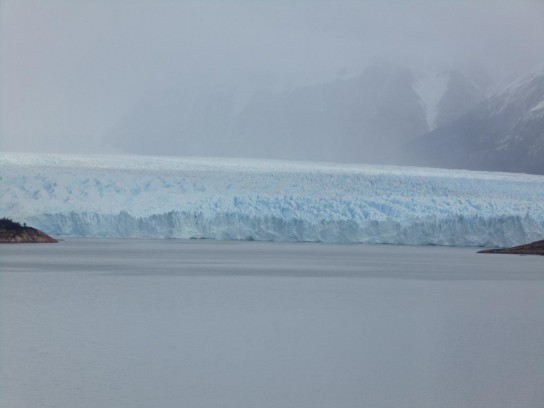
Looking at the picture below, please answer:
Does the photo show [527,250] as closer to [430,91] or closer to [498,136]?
[498,136]

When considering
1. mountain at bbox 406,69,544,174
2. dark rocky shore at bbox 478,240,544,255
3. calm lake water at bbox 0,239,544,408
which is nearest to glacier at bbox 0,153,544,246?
dark rocky shore at bbox 478,240,544,255

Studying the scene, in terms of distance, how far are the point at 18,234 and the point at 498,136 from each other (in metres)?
22.1

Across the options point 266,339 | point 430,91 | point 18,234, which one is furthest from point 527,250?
point 430,91

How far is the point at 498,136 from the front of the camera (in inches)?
1538

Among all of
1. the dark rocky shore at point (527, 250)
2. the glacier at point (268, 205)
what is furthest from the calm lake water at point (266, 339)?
the dark rocky shore at point (527, 250)

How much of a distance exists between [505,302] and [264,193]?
11293mm

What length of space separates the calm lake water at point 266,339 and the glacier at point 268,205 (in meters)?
6.12

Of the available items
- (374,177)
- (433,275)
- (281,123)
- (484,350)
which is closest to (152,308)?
(484,350)

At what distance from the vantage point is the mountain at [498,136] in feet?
121

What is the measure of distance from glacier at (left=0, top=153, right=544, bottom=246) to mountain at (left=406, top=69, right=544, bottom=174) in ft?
43.7

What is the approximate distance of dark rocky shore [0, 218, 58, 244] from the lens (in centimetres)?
2342

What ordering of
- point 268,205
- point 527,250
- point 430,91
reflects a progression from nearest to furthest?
point 268,205 → point 527,250 → point 430,91

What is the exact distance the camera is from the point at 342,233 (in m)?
23.0

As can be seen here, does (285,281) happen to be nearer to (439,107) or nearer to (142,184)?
(142,184)
